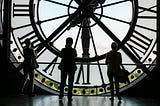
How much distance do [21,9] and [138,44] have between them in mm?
2206

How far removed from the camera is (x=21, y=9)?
6.95 m

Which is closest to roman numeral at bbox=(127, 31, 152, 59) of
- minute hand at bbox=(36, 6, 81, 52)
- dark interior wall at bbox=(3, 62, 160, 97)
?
dark interior wall at bbox=(3, 62, 160, 97)

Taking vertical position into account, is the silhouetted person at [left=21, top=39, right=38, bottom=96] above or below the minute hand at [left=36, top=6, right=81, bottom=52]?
below

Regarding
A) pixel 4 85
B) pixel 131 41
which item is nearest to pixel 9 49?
pixel 4 85

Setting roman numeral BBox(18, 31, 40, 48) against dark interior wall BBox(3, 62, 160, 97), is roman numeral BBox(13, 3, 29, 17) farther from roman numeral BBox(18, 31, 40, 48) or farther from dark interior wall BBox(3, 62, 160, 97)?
dark interior wall BBox(3, 62, 160, 97)

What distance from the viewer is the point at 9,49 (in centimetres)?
676

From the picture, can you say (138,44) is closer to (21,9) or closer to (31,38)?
(31,38)

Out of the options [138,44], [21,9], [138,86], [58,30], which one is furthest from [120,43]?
[21,9]

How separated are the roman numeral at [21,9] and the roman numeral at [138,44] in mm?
1937

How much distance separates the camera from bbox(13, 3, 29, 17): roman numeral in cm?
694

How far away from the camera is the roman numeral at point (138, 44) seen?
6.81m

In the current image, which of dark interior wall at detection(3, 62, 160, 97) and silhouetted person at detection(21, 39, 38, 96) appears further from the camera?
dark interior wall at detection(3, 62, 160, 97)

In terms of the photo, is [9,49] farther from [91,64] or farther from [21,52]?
[91,64]

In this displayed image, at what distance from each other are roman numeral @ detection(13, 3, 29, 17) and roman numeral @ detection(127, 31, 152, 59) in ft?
6.36
